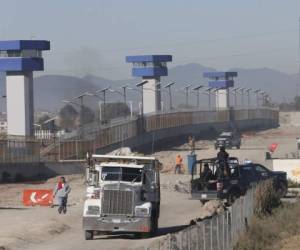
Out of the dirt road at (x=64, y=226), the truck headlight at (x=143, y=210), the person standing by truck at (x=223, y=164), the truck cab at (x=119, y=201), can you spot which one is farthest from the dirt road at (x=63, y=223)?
the person standing by truck at (x=223, y=164)

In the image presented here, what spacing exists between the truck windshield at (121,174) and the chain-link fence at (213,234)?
11.5 feet

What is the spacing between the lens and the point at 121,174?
2853 cm

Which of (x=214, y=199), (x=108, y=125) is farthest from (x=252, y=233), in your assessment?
(x=108, y=125)

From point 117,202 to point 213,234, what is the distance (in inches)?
339

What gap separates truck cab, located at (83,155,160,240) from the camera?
2775cm

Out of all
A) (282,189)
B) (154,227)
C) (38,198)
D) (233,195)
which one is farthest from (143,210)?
(282,189)

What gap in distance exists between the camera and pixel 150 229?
2808cm

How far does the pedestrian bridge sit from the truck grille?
4292cm

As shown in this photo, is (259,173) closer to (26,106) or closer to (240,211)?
(240,211)

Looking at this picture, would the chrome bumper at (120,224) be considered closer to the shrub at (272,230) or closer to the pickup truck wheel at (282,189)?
the shrub at (272,230)

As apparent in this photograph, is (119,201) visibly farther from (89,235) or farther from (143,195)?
(89,235)

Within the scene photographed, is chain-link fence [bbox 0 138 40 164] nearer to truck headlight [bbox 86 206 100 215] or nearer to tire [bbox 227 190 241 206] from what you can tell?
tire [bbox 227 190 241 206]

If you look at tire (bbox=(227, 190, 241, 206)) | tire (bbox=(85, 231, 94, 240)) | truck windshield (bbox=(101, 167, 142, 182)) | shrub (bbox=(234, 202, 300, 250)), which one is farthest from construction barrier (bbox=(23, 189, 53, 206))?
truck windshield (bbox=(101, 167, 142, 182))

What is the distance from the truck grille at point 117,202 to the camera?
2773 centimetres
